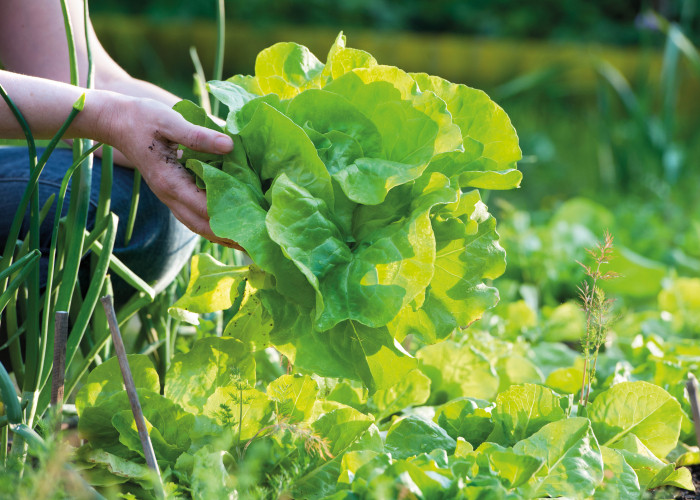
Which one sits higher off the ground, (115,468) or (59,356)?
(59,356)

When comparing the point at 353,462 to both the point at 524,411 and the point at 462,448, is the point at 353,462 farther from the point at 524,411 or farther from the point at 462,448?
the point at 524,411

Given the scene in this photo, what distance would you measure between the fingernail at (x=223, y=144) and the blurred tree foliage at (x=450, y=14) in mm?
4594

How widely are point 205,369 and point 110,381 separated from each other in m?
0.12

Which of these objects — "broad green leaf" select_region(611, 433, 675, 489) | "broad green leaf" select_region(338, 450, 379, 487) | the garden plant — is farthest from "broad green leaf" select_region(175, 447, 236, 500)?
→ "broad green leaf" select_region(611, 433, 675, 489)

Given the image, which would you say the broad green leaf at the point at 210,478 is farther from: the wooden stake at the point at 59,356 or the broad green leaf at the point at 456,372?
the broad green leaf at the point at 456,372

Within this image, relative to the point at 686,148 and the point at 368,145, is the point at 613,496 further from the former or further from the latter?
the point at 686,148

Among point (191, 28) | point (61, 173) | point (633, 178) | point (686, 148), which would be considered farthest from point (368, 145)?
point (191, 28)

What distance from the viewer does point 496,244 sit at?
875mm

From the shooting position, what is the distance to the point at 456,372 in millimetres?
1155

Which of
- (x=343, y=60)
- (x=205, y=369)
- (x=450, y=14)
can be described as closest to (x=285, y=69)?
(x=343, y=60)

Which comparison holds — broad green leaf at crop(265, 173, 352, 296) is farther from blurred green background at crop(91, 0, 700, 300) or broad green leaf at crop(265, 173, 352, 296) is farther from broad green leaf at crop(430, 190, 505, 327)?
blurred green background at crop(91, 0, 700, 300)

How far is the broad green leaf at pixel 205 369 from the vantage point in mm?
930

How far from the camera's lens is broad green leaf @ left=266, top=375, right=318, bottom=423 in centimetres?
89

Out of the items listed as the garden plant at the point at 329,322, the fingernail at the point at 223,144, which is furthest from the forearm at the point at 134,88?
the fingernail at the point at 223,144
